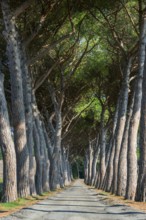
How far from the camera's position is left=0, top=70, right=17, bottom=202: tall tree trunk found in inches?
683

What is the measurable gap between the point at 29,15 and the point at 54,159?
1812 cm

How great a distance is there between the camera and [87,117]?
55.4 meters

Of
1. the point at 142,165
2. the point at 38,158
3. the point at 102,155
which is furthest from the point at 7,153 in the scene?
the point at 102,155

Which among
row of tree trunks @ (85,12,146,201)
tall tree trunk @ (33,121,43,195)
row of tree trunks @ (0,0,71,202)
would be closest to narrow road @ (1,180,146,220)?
row of tree trunks @ (0,0,71,202)

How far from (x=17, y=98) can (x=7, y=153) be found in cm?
346

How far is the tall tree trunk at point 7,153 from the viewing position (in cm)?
1736

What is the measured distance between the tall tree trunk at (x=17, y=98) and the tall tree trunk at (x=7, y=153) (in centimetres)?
240

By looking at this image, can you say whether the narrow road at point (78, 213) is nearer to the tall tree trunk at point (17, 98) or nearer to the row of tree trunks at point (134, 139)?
the row of tree trunks at point (134, 139)

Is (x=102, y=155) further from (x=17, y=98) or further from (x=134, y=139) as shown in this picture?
(x=17, y=98)

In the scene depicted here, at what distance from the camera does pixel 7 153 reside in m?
17.6

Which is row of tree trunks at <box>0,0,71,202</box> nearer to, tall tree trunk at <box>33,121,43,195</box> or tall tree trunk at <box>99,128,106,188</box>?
tall tree trunk at <box>33,121,43,195</box>

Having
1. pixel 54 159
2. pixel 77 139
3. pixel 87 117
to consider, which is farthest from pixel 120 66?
pixel 77 139

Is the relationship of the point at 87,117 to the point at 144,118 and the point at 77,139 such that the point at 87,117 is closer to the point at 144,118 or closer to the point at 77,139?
the point at 77,139

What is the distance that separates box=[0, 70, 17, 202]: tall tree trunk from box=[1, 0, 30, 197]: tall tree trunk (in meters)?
2.40
